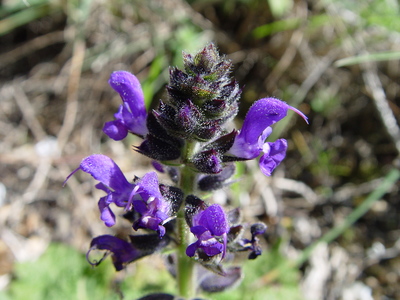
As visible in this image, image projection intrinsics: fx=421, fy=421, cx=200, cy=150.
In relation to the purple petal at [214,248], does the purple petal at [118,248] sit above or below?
below

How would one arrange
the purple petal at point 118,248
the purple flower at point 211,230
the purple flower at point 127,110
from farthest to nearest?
the purple petal at point 118,248, the purple flower at point 127,110, the purple flower at point 211,230

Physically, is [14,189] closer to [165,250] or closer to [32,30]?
[32,30]

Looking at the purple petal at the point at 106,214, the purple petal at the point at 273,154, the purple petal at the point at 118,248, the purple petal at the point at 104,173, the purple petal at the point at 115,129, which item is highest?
the purple petal at the point at 115,129

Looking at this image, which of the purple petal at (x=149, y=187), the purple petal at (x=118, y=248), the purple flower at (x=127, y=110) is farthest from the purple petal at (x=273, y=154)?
the purple petal at (x=118, y=248)

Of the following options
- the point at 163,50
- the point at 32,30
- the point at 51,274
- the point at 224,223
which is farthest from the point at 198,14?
the point at 224,223

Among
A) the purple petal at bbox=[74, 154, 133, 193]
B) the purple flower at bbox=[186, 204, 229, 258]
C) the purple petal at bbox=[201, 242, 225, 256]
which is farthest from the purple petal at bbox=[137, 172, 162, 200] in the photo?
the purple petal at bbox=[201, 242, 225, 256]

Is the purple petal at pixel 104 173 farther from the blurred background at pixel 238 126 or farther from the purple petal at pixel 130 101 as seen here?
the blurred background at pixel 238 126
